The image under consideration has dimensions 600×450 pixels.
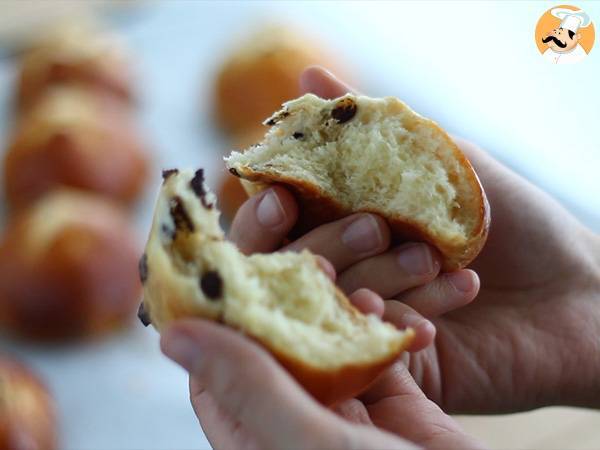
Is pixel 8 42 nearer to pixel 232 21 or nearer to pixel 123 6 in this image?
pixel 123 6

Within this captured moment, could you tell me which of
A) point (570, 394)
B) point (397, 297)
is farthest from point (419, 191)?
point (570, 394)

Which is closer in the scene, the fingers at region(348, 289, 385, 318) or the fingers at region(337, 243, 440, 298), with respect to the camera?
→ the fingers at region(348, 289, 385, 318)

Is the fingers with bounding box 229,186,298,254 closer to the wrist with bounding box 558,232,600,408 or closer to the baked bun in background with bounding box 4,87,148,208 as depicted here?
the wrist with bounding box 558,232,600,408

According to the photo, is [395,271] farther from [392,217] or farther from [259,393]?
[259,393]

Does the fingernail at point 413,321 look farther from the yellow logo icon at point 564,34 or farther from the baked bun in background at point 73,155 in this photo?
the yellow logo icon at point 564,34

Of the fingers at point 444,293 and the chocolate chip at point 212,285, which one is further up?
the chocolate chip at point 212,285

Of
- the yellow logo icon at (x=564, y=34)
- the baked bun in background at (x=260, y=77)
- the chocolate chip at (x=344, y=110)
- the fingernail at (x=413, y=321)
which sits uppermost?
the baked bun in background at (x=260, y=77)

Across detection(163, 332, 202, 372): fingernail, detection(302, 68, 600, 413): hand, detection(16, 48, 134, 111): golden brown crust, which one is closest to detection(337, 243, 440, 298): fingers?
detection(302, 68, 600, 413): hand

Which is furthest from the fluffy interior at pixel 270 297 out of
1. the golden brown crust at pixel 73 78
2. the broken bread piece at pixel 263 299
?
the golden brown crust at pixel 73 78
